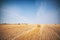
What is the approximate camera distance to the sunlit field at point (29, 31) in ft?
9.63

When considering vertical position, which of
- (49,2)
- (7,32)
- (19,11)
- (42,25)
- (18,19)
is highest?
(49,2)

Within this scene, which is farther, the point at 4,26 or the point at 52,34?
the point at 4,26

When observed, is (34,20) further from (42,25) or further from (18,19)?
(18,19)

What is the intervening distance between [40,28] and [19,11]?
33.3 inches

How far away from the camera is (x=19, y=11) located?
3.21 meters

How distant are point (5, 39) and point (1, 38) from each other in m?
0.14

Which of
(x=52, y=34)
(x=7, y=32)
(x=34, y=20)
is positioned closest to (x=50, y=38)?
(x=52, y=34)

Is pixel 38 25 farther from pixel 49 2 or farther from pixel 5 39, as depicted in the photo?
pixel 5 39

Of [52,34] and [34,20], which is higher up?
[34,20]

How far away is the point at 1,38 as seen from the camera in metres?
3.08

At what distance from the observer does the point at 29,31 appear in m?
3.11

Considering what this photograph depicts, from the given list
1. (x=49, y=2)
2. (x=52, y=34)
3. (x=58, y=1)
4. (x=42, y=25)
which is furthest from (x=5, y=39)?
(x=58, y=1)

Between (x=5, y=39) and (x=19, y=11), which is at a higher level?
(x=19, y=11)

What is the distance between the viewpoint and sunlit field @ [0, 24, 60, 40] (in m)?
2.94
